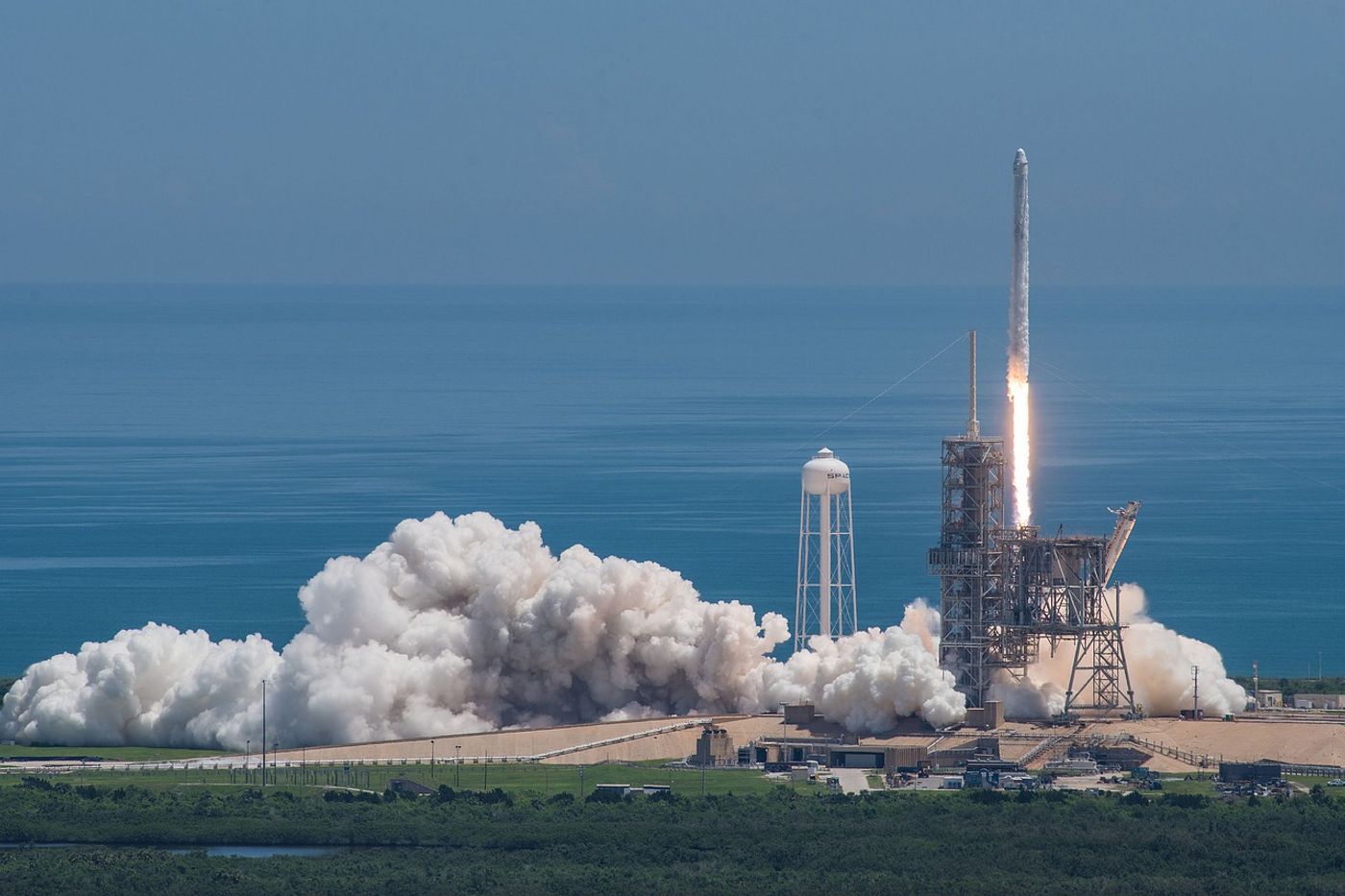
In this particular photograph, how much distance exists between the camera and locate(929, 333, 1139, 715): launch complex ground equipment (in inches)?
3182

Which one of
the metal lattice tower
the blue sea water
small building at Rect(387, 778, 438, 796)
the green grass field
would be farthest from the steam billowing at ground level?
the blue sea water

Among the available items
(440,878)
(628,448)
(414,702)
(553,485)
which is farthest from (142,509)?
(440,878)

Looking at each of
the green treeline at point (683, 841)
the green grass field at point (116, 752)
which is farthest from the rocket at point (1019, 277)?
the green grass field at point (116, 752)

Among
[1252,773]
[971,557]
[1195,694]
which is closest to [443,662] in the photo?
[971,557]

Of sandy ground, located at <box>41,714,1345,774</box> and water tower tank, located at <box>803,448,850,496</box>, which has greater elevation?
water tower tank, located at <box>803,448,850,496</box>

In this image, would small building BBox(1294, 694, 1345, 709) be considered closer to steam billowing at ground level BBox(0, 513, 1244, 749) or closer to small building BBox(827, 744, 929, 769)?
steam billowing at ground level BBox(0, 513, 1244, 749)

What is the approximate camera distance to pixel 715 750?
261 feet

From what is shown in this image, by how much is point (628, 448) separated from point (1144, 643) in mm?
98980

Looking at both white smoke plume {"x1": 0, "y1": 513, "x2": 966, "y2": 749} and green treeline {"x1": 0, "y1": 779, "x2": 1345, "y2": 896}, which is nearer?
green treeline {"x1": 0, "y1": 779, "x2": 1345, "y2": 896}

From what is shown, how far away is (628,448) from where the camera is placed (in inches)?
7121

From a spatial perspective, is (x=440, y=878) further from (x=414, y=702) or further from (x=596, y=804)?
(x=414, y=702)

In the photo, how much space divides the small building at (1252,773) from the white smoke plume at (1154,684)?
7051 mm

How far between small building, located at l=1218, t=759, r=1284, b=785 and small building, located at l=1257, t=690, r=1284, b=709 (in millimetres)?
10993

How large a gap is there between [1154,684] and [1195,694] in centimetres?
141
